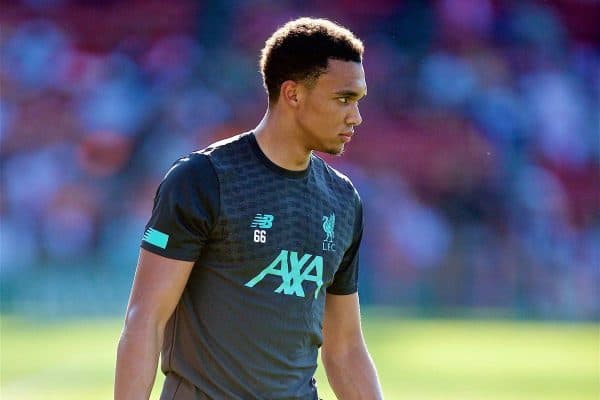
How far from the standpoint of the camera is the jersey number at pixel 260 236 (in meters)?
3.89

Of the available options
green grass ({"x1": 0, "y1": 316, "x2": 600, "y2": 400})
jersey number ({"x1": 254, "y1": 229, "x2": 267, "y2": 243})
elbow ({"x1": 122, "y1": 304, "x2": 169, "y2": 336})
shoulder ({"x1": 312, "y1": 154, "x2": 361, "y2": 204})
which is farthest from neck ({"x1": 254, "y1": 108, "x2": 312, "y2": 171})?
green grass ({"x1": 0, "y1": 316, "x2": 600, "y2": 400})

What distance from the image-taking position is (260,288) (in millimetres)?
3877

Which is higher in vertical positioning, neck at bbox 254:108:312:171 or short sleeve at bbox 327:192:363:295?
neck at bbox 254:108:312:171

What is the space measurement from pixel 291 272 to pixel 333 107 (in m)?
0.59

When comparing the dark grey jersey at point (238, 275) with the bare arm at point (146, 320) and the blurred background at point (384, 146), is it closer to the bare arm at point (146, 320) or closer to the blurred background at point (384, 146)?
the bare arm at point (146, 320)

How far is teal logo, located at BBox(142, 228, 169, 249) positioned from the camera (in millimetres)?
3740

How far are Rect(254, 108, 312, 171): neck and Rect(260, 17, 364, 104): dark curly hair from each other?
164mm

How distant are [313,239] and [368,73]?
1766cm

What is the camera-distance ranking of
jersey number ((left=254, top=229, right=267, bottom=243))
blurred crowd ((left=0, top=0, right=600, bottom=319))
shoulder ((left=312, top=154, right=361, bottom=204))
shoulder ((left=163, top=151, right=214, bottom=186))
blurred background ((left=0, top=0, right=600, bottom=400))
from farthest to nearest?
blurred crowd ((left=0, top=0, right=600, bottom=319)), blurred background ((left=0, top=0, right=600, bottom=400)), shoulder ((left=312, top=154, right=361, bottom=204)), jersey number ((left=254, top=229, right=267, bottom=243)), shoulder ((left=163, top=151, right=214, bottom=186))

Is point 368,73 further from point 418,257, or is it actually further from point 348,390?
point 348,390

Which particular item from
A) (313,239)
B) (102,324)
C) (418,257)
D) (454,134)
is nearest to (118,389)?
(313,239)

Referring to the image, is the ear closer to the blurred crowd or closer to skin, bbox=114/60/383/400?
skin, bbox=114/60/383/400

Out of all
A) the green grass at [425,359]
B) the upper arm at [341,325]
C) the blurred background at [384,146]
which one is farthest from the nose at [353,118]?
the blurred background at [384,146]

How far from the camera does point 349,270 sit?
4340 mm
